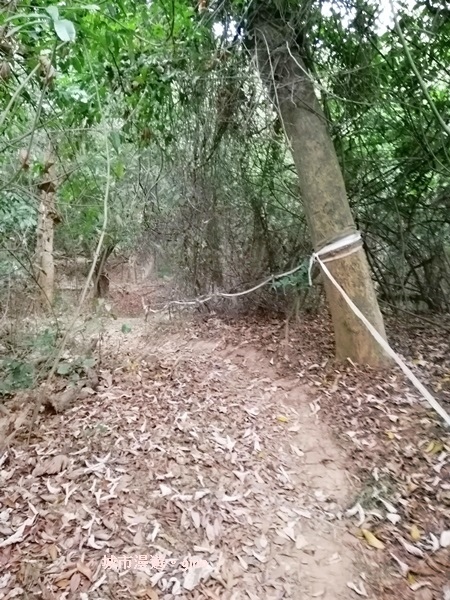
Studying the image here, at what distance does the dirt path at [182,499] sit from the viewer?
169 centimetres

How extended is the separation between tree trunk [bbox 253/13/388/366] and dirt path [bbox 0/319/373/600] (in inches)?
21.7

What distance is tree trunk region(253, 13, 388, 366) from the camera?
Answer: 2.88m

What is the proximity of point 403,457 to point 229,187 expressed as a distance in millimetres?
2871

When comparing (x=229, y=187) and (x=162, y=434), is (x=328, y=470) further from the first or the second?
(x=229, y=187)

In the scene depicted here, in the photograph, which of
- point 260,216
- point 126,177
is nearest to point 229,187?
point 260,216

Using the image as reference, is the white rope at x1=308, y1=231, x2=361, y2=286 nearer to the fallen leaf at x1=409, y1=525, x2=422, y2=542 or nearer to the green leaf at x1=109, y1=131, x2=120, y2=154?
the green leaf at x1=109, y1=131, x2=120, y2=154

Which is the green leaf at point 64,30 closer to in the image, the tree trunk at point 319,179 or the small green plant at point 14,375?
the tree trunk at point 319,179

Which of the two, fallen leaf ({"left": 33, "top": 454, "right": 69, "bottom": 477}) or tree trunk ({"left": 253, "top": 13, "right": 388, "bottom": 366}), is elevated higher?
tree trunk ({"left": 253, "top": 13, "right": 388, "bottom": 366})

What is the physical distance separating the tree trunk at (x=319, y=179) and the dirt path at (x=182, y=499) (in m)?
0.55

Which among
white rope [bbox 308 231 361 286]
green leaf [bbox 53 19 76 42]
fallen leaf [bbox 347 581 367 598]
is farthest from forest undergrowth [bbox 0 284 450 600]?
green leaf [bbox 53 19 76 42]

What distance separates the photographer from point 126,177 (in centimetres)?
499

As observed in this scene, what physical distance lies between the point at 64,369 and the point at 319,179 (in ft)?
7.00

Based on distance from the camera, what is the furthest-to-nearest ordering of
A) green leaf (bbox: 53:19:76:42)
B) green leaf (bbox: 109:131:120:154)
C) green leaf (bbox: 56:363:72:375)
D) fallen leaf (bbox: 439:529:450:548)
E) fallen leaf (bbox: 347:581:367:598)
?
green leaf (bbox: 56:363:72:375) < green leaf (bbox: 109:131:120:154) < fallen leaf (bbox: 439:529:450:548) < fallen leaf (bbox: 347:581:367:598) < green leaf (bbox: 53:19:76:42)

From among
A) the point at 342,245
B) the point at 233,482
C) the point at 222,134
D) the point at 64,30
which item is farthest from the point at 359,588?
the point at 222,134
